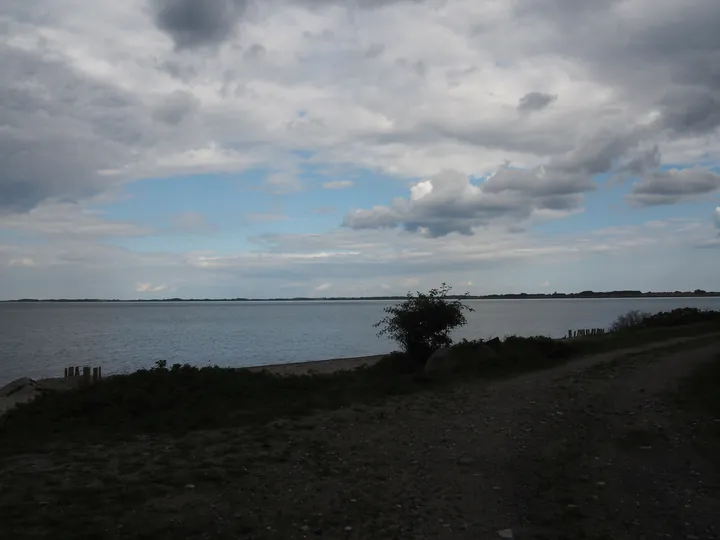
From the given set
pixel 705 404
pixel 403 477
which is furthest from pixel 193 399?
pixel 705 404

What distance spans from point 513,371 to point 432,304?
5.87 metres

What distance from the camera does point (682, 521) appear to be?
6.03 m

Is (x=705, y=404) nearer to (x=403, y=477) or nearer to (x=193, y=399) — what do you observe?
(x=403, y=477)

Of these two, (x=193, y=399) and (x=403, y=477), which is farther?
(x=193, y=399)

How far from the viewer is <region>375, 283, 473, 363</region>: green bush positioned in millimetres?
22469

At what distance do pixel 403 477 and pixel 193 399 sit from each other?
245 inches

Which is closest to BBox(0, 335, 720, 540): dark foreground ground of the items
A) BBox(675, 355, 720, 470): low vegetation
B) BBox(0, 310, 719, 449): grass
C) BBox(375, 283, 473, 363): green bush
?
BBox(675, 355, 720, 470): low vegetation

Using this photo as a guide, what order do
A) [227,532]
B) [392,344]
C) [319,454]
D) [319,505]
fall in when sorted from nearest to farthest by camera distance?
1. [227,532]
2. [319,505]
3. [319,454]
4. [392,344]

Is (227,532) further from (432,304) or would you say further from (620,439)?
(432,304)

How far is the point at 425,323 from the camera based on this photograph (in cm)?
2252

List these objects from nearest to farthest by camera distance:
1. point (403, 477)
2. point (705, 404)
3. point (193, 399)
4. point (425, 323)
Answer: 1. point (403, 477)
2. point (705, 404)
3. point (193, 399)
4. point (425, 323)

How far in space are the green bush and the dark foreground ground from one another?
10.3 m

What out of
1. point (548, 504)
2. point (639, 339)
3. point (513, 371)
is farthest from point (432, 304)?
point (548, 504)

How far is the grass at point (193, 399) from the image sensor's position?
1046 centimetres
